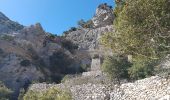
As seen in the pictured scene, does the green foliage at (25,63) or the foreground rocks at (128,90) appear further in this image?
the green foliage at (25,63)

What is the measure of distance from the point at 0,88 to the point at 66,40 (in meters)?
31.8

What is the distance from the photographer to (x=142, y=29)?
77.3ft

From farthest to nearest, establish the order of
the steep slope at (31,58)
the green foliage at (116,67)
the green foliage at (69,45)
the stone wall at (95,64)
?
the green foliage at (69,45)
the stone wall at (95,64)
the steep slope at (31,58)
the green foliage at (116,67)

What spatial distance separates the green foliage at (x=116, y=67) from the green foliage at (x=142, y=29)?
51.1ft

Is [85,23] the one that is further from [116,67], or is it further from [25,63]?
[116,67]

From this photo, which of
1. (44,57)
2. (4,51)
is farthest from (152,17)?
(44,57)

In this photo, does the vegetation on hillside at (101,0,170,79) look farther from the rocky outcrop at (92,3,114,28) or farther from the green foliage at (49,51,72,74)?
the rocky outcrop at (92,3,114,28)

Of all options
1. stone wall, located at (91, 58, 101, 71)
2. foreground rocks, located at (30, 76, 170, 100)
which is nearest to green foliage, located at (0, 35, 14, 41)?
stone wall, located at (91, 58, 101, 71)

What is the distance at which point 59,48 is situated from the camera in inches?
2594

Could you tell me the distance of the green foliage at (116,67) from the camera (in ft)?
136

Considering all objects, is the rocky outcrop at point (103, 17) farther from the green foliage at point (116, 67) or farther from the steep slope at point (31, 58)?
the green foliage at point (116, 67)

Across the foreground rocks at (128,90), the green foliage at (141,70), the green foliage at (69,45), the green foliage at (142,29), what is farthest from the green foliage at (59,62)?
the green foliage at (142,29)

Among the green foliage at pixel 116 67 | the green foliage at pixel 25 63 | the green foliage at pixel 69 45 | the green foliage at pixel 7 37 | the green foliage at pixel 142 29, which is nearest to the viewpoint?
the green foliage at pixel 142 29

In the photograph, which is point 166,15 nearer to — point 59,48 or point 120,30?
point 120,30
